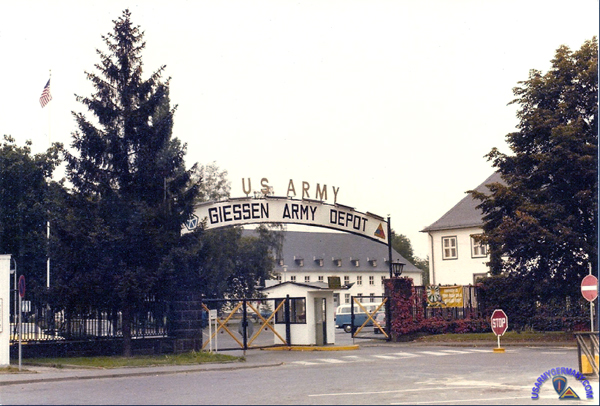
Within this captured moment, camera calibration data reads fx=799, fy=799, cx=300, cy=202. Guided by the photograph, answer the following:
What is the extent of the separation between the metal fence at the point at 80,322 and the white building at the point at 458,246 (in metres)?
41.5

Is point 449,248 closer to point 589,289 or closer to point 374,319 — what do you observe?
point 374,319

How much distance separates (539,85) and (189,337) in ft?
61.8

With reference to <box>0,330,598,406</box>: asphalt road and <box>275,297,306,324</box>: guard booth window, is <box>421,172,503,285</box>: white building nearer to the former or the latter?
<box>275,297,306,324</box>: guard booth window

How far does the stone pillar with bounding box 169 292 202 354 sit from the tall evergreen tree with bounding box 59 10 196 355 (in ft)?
5.16

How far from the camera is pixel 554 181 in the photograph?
113 ft

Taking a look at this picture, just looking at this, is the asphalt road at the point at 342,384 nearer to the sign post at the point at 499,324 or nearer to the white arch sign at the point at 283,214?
the sign post at the point at 499,324

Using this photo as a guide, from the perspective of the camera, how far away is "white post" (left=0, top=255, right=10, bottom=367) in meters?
23.0

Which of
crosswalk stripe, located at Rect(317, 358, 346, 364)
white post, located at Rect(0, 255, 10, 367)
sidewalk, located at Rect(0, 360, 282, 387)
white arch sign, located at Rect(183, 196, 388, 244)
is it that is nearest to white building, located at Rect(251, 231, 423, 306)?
white arch sign, located at Rect(183, 196, 388, 244)

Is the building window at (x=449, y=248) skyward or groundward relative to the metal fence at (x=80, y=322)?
skyward

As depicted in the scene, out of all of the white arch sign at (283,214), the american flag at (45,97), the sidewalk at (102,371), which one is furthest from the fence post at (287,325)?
the american flag at (45,97)

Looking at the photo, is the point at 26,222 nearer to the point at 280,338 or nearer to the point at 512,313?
the point at 280,338

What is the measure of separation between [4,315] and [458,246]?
159ft

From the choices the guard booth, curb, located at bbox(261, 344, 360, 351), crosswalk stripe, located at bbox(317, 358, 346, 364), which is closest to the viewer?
crosswalk stripe, located at bbox(317, 358, 346, 364)

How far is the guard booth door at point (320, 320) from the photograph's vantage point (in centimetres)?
3369
